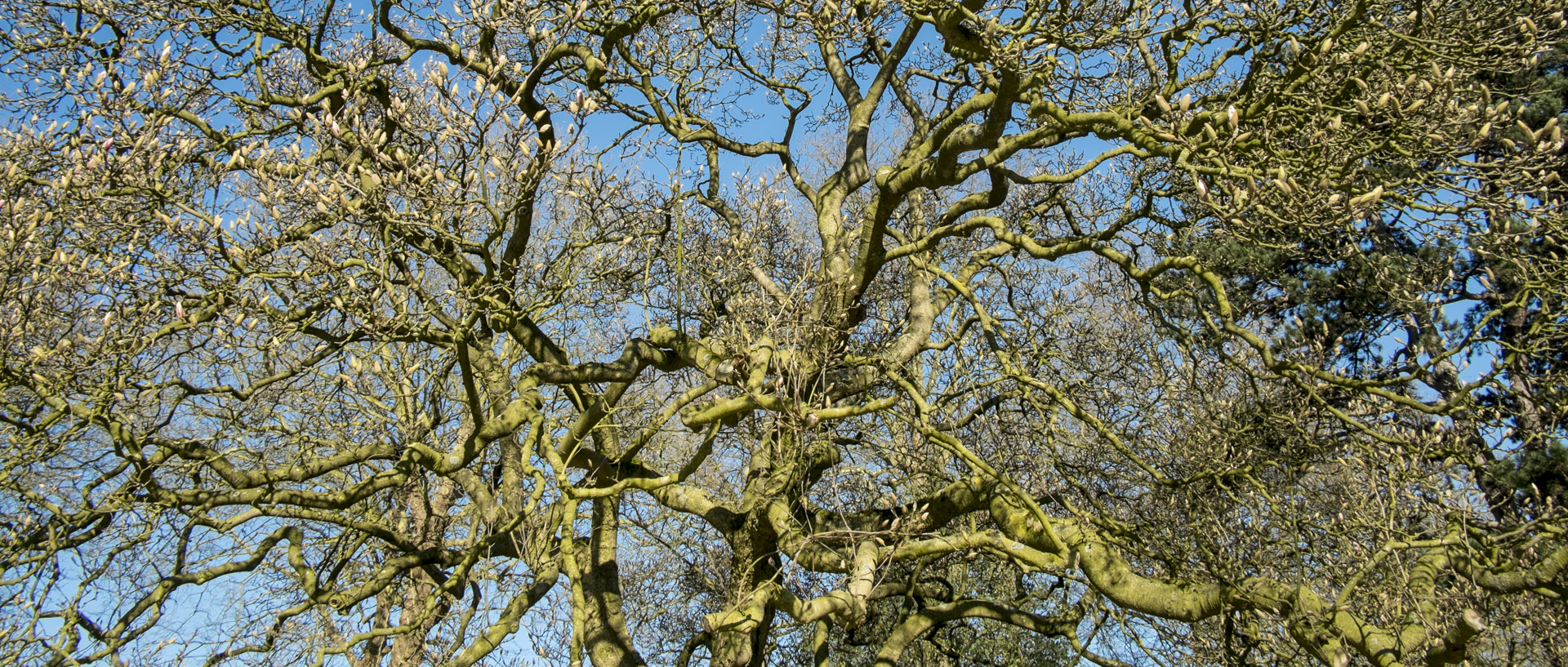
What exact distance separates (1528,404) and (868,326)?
19.0 ft

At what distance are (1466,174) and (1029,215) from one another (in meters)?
2.95

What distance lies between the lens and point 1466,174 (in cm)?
477

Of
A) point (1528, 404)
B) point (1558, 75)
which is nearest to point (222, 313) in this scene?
point (1528, 404)

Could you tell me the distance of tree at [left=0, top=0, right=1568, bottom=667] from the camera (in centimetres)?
480

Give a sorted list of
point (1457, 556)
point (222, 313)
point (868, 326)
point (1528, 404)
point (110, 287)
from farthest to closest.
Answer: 1. point (868, 326)
2. point (1528, 404)
3. point (110, 287)
4. point (222, 313)
5. point (1457, 556)

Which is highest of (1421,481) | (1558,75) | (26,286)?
(1558,75)

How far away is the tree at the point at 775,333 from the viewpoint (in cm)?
480

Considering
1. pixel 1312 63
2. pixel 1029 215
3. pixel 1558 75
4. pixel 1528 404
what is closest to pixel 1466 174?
pixel 1312 63

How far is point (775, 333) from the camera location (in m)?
4.91

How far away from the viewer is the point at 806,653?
32.5 ft

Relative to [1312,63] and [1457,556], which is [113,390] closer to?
[1312,63]

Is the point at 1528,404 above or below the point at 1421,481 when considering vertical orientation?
above

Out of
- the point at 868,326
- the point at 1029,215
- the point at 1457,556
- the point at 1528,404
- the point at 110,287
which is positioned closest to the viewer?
the point at 1457,556

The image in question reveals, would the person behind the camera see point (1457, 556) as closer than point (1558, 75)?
Yes
